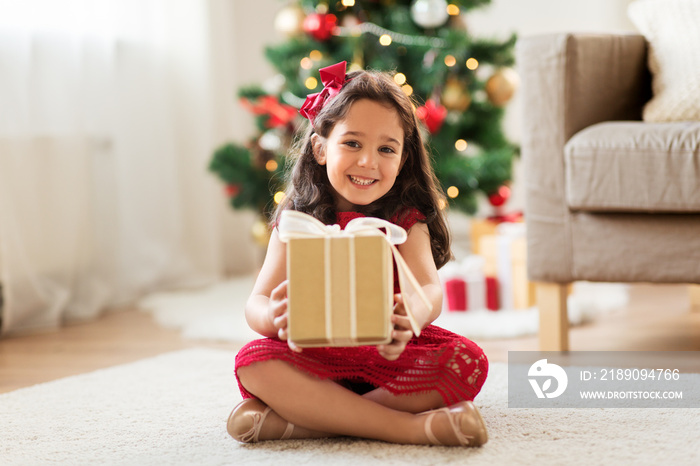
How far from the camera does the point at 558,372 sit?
129 cm

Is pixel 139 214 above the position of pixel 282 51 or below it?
below

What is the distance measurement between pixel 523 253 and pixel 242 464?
4.23ft

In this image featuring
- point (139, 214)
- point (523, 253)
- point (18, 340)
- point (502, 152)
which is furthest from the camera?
point (139, 214)

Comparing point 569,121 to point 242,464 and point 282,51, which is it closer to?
point 242,464

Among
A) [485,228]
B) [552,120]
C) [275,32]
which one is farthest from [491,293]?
[275,32]

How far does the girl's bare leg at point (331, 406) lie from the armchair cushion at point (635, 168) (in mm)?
602

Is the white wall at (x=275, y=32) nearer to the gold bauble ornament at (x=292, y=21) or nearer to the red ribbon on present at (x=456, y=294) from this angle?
the gold bauble ornament at (x=292, y=21)

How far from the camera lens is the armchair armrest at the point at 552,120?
1448 mm

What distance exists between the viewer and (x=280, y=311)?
93 centimetres

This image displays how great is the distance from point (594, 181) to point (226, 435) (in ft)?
2.67

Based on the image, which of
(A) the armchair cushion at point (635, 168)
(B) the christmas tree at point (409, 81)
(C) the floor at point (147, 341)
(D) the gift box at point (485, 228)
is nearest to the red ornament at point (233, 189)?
(B) the christmas tree at point (409, 81)

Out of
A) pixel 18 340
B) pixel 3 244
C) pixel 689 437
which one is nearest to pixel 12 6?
pixel 3 244

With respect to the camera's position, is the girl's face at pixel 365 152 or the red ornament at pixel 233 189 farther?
the red ornament at pixel 233 189

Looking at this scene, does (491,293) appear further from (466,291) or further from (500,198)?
(500,198)
